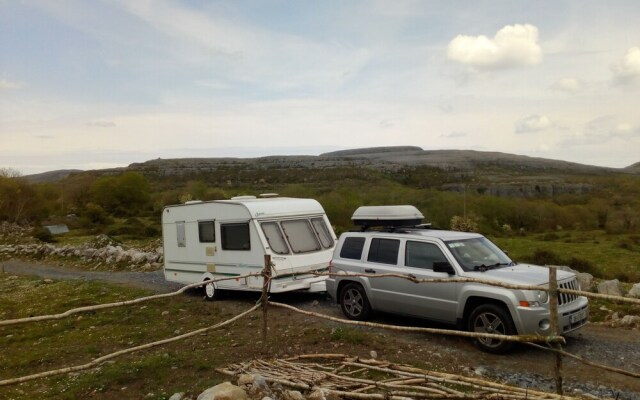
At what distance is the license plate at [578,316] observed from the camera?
772 cm

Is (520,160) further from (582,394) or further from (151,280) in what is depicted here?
(582,394)

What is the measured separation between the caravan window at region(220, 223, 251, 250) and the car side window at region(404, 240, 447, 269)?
4.49 meters

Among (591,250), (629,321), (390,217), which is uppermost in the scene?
(390,217)

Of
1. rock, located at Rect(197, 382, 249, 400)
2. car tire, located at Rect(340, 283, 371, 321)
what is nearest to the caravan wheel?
car tire, located at Rect(340, 283, 371, 321)

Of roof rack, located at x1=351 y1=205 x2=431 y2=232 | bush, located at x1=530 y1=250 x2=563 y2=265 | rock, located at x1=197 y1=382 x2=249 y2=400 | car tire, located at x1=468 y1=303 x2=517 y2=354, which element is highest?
roof rack, located at x1=351 y1=205 x2=431 y2=232

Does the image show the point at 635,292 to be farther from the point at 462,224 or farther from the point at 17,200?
the point at 17,200

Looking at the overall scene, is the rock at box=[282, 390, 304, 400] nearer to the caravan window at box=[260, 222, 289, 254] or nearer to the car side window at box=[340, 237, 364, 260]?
the car side window at box=[340, 237, 364, 260]

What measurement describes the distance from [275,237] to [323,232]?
1521mm

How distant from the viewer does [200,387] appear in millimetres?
6398

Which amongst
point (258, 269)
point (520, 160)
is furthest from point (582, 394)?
point (520, 160)

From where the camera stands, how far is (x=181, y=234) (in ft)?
47.3

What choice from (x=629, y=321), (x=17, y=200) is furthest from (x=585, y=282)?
(x=17, y=200)

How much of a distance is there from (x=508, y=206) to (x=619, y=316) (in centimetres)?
2982

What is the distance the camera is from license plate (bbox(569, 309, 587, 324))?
772cm
